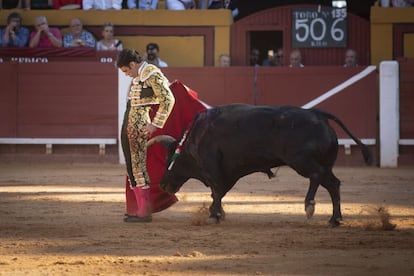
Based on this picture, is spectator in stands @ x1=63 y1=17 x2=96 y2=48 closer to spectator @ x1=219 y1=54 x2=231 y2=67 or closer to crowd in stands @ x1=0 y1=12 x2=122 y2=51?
crowd in stands @ x1=0 y1=12 x2=122 y2=51

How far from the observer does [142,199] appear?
674 centimetres

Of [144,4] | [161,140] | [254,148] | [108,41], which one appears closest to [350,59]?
[144,4]

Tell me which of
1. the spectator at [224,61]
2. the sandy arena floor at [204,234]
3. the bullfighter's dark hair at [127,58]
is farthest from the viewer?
the spectator at [224,61]

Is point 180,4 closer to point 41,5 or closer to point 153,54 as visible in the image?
point 153,54

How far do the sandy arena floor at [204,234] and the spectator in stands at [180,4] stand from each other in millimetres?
4848

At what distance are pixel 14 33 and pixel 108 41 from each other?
129 cm

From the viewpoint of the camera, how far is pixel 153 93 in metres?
6.61

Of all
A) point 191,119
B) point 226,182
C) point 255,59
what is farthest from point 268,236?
point 255,59

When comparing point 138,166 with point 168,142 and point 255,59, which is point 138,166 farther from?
point 255,59

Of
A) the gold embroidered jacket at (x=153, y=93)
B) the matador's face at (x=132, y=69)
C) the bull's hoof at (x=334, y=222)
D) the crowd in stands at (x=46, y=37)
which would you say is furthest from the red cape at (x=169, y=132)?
the crowd in stands at (x=46, y=37)

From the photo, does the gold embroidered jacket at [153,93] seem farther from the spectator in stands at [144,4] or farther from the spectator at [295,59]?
the spectator in stands at [144,4]

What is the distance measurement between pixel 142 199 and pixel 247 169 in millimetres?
759

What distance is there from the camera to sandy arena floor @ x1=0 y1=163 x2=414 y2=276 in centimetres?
477

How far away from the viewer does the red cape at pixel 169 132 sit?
23.1 feet
